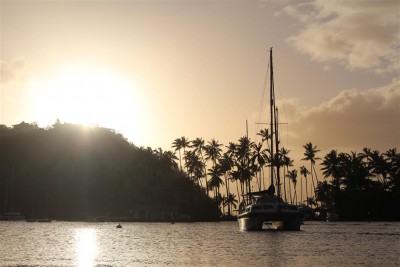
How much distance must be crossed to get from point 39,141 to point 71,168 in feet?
51.9

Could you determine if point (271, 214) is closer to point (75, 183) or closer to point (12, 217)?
point (12, 217)

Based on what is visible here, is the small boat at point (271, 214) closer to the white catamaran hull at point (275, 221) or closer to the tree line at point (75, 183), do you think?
the white catamaran hull at point (275, 221)

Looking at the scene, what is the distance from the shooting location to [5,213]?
170 meters

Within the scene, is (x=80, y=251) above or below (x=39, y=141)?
below

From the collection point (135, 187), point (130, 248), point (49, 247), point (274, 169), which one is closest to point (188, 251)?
point (130, 248)

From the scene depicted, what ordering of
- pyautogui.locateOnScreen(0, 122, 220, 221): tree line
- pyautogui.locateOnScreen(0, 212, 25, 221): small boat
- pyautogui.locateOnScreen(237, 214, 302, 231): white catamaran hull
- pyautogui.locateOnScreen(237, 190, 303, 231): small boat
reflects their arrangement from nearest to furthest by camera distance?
pyautogui.locateOnScreen(237, 190, 303, 231): small boat < pyautogui.locateOnScreen(237, 214, 302, 231): white catamaran hull < pyautogui.locateOnScreen(0, 212, 25, 221): small boat < pyautogui.locateOnScreen(0, 122, 220, 221): tree line

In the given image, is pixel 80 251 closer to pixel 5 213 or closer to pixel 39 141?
pixel 5 213

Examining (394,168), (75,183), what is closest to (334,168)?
(394,168)

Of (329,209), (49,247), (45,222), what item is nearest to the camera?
(49,247)

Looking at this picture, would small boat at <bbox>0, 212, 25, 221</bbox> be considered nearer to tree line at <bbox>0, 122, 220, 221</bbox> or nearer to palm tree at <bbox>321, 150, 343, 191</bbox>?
tree line at <bbox>0, 122, 220, 221</bbox>

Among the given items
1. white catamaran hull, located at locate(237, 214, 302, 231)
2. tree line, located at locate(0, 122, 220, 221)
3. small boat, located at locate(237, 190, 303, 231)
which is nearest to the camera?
small boat, located at locate(237, 190, 303, 231)

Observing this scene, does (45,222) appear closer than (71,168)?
Yes

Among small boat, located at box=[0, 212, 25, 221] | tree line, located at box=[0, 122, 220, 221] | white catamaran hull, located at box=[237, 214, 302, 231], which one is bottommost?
white catamaran hull, located at box=[237, 214, 302, 231]

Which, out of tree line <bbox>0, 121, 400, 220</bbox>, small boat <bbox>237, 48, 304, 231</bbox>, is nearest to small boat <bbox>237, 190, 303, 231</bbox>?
small boat <bbox>237, 48, 304, 231</bbox>
